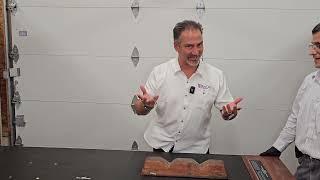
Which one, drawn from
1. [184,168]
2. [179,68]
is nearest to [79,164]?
[184,168]

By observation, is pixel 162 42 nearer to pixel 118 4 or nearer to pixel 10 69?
pixel 118 4

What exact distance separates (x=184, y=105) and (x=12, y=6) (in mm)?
1971

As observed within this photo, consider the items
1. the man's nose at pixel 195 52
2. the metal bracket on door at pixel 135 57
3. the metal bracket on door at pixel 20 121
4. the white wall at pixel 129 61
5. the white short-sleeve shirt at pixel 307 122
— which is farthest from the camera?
the metal bracket on door at pixel 20 121

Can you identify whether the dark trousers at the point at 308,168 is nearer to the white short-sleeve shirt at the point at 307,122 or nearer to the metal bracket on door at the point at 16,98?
the white short-sleeve shirt at the point at 307,122

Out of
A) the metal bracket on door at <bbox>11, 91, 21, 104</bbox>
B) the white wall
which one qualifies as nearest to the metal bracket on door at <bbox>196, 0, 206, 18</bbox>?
the white wall

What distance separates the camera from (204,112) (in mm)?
2486

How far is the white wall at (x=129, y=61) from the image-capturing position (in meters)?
3.10

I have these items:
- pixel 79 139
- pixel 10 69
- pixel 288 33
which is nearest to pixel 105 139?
pixel 79 139

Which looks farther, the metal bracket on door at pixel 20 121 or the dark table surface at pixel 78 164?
the metal bracket on door at pixel 20 121

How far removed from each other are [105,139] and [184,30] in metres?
1.49

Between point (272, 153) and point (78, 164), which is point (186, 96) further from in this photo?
point (78, 164)

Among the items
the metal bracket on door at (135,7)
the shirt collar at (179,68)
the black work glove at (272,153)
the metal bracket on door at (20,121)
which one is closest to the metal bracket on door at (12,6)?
the metal bracket on door at (20,121)

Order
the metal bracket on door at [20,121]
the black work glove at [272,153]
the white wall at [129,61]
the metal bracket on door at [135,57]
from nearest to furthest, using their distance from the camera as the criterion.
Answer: the black work glove at [272,153] < the white wall at [129,61] < the metal bracket on door at [135,57] < the metal bracket on door at [20,121]

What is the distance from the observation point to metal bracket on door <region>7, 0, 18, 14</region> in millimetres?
3311
